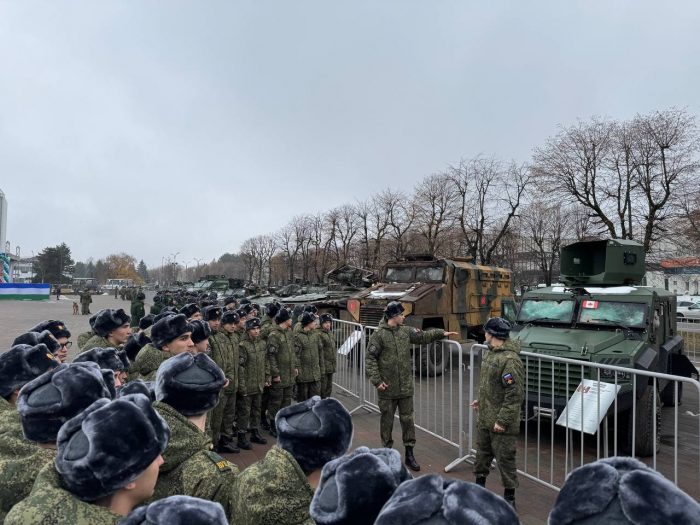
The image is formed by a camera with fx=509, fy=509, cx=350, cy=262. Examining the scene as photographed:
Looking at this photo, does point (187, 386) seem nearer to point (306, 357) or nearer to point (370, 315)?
point (306, 357)

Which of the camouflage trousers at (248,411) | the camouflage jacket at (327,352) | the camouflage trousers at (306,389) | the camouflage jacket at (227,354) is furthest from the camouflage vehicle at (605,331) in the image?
the camouflage jacket at (227,354)

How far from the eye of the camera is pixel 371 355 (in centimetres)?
570

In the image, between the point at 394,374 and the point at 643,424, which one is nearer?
the point at 643,424

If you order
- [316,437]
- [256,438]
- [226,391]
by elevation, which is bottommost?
[256,438]

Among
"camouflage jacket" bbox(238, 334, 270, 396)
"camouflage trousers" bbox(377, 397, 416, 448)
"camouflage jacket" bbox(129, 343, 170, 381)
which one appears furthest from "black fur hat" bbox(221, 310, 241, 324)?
"camouflage trousers" bbox(377, 397, 416, 448)

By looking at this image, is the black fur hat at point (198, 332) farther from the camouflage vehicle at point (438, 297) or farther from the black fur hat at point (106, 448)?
the camouflage vehicle at point (438, 297)

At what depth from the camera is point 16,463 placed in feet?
8.10

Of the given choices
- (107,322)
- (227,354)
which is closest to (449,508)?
(107,322)

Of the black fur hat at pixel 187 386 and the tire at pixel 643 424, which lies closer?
the black fur hat at pixel 187 386

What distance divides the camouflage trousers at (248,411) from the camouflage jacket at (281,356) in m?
0.36

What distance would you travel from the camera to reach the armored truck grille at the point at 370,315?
1155 cm

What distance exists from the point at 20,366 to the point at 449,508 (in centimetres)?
328

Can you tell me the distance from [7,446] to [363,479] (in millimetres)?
2057

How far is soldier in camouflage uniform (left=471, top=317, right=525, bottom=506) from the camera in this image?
4.57 metres
